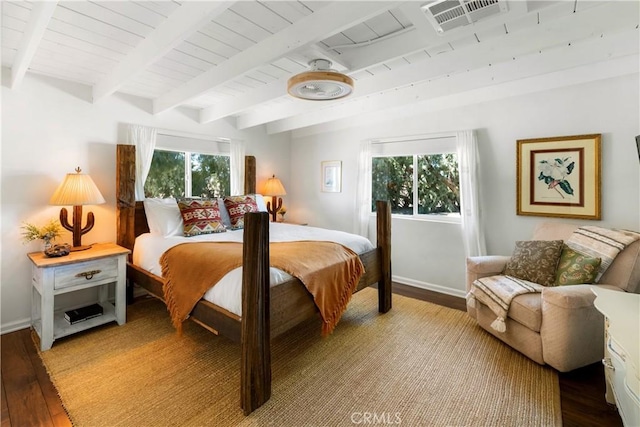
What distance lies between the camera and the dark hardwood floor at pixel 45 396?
5.34 feet

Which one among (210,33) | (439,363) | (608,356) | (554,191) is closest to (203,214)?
(210,33)

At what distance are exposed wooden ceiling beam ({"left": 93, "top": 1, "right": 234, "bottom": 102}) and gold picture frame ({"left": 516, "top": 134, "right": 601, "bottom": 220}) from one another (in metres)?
3.02

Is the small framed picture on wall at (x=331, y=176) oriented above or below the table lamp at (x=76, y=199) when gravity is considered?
above

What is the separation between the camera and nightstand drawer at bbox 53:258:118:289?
2.36 m

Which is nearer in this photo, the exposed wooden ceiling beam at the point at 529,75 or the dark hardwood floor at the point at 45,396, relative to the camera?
the dark hardwood floor at the point at 45,396

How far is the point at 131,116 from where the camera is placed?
3244 millimetres

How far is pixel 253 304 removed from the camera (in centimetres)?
166

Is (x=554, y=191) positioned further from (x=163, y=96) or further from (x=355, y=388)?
(x=163, y=96)

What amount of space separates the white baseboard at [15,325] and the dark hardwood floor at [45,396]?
26cm

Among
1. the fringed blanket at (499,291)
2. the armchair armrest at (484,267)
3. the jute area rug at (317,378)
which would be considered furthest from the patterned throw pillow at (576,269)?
the jute area rug at (317,378)

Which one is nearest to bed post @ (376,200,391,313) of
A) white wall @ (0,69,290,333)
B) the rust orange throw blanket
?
the rust orange throw blanket

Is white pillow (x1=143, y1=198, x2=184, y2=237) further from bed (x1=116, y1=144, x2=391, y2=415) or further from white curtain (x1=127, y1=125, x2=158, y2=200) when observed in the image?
bed (x1=116, y1=144, x2=391, y2=415)

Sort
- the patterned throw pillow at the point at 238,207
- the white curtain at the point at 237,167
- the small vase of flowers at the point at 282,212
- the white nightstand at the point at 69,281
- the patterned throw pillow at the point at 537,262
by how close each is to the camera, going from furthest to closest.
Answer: the small vase of flowers at the point at 282,212 → the white curtain at the point at 237,167 → the patterned throw pillow at the point at 238,207 → the patterned throw pillow at the point at 537,262 → the white nightstand at the point at 69,281

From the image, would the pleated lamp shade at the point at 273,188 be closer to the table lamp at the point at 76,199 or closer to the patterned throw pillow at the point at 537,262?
the table lamp at the point at 76,199
